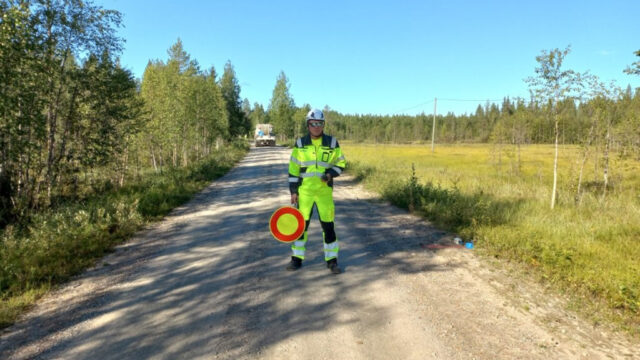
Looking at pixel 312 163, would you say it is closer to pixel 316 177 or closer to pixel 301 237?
pixel 316 177

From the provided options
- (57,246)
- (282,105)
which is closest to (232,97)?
(282,105)

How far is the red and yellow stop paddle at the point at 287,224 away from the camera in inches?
186

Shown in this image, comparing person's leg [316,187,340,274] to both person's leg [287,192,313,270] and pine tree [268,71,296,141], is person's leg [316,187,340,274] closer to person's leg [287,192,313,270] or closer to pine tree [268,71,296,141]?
person's leg [287,192,313,270]

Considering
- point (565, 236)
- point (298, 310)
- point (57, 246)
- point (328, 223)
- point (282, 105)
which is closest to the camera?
point (298, 310)

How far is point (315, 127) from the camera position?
180 inches

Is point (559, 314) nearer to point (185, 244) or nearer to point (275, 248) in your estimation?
point (275, 248)

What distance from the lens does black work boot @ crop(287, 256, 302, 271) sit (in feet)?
15.5

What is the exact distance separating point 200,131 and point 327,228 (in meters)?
25.0

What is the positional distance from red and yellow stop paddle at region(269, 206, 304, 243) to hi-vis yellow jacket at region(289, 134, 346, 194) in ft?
1.02

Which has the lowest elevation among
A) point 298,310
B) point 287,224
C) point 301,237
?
point 298,310

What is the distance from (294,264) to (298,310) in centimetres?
119

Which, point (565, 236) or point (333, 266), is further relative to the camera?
point (565, 236)

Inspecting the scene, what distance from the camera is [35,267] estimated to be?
4.52m

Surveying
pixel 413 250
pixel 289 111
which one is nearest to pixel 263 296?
pixel 413 250
